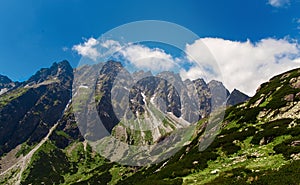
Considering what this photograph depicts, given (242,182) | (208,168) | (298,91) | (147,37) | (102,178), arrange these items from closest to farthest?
(242,182), (147,37), (208,168), (298,91), (102,178)

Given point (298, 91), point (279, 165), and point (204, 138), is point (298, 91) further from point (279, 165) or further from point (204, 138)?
point (279, 165)

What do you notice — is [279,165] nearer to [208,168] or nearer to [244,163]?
[244,163]

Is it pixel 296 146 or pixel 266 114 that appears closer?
pixel 296 146

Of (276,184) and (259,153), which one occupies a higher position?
(259,153)

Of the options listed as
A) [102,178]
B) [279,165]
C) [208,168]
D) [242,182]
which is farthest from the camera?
[102,178]

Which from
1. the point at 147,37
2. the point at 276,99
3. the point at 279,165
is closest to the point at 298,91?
the point at 276,99

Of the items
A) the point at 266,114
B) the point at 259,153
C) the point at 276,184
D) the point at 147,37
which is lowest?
the point at 276,184

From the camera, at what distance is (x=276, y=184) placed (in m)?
25.9

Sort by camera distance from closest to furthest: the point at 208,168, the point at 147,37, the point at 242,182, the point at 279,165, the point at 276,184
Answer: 1. the point at 276,184
2. the point at 242,182
3. the point at 279,165
4. the point at 147,37
5. the point at 208,168

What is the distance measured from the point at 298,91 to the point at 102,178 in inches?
6114

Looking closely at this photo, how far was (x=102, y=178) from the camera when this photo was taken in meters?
198

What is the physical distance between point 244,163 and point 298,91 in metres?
39.1

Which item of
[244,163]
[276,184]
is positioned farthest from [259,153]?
[276,184]

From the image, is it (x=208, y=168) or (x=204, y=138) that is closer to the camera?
(x=208, y=168)
